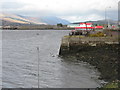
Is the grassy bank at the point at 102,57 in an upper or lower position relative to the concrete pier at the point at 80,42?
lower

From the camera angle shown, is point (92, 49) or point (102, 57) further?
point (92, 49)

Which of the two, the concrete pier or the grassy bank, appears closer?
the grassy bank

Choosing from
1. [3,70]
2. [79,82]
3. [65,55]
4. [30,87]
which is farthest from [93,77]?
[65,55]

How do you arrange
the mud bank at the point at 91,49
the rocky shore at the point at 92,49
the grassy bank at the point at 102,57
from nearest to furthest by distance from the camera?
the grassy bank at the point at 102,57 → the rocky shore at the point at 92,49 → the mud bank at the point at 91,49

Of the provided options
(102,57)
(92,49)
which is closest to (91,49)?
(92,49)

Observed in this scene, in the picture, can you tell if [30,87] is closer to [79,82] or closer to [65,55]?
[79,82]

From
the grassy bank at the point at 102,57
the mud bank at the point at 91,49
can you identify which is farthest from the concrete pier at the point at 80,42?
the grassy bank at the point at 102,57

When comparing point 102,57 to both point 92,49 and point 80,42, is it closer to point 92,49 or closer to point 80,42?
point 92,49

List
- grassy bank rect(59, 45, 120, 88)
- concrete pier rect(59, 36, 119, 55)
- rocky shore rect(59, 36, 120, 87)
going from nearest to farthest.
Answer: grassy bank rect(59, 45, 120, 88) → rocky shore rect(59, 36, 120, 87) → concrete pier rect(59, 36, 119, 55)

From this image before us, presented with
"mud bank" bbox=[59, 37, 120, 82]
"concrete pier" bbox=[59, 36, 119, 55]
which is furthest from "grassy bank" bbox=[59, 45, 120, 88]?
"concrete pier" bbox=[59, 36, 119, 55]

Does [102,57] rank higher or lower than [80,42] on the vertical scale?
lower

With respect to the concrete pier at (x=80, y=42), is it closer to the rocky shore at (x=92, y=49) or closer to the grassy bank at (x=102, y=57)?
the rocky shore at (x=92, y=49)

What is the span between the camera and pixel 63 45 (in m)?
40.7

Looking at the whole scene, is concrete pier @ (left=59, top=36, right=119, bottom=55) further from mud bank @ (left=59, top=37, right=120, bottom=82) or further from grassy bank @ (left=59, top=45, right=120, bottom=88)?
grassy bank @ (left=59, top=45, right=120, bottom=88)
